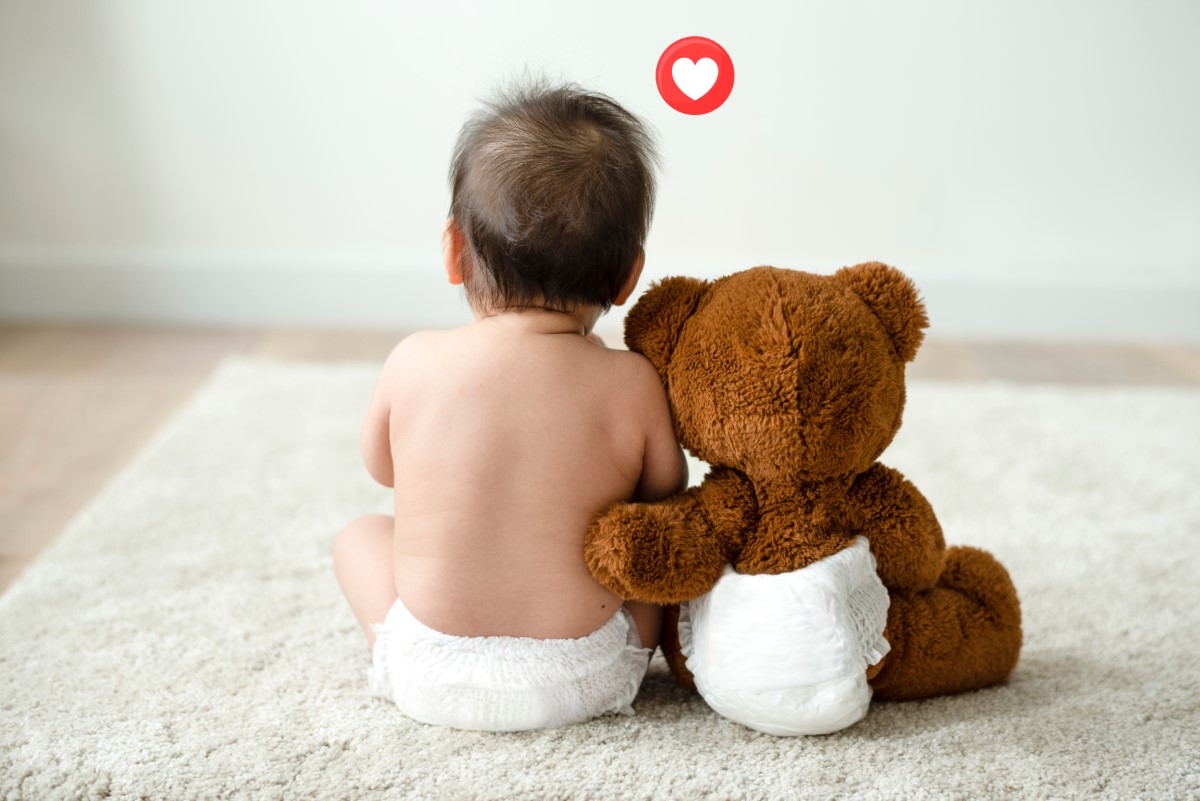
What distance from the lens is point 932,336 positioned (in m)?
2.52

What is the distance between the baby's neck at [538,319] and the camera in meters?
0.94

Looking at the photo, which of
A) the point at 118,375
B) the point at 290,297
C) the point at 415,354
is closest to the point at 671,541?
the point at 415,354

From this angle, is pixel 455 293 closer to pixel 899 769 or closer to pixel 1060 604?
pixel 1060 604

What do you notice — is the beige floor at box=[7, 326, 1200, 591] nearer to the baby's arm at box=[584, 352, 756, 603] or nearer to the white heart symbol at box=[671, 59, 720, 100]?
the baby's arm at box=[584, 352, 756, 603]

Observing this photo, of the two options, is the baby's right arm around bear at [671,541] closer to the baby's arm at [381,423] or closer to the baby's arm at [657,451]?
the baby's arm at [657,451]

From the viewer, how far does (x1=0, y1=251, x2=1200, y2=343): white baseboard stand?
2.55 metres

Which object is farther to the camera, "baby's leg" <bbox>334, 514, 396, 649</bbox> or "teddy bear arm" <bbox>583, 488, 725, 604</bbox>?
"baby's leg" <bbox>334, 514, 396, 649</bbox>

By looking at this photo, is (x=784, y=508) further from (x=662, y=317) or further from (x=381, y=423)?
(x=381, y=423)

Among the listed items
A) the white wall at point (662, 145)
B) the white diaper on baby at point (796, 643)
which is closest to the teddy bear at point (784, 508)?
the white diaper on baby at point (796, 643)

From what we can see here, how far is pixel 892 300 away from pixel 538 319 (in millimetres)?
283

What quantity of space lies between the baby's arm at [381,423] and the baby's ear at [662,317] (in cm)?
19

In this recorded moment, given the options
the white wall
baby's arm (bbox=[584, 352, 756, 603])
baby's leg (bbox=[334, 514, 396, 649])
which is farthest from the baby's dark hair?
the white wall

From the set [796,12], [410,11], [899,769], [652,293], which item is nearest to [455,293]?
[410,11]

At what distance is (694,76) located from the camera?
983 mm
